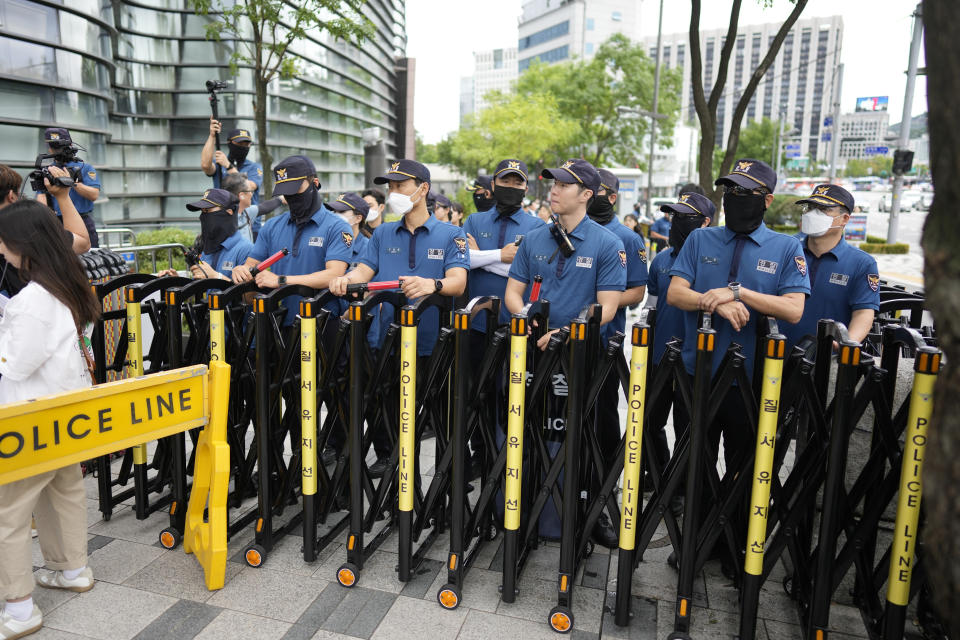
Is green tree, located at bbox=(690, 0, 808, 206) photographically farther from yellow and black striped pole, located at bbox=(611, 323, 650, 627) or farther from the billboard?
the billboard

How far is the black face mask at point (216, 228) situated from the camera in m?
5.26

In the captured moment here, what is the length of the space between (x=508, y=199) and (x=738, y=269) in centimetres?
219

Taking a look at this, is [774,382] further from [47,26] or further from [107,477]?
[47,26]

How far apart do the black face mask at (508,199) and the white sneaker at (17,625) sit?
13.0 feet

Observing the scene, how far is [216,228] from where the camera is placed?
17.4 feet

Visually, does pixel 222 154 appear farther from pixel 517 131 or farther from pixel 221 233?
pixel 517 131

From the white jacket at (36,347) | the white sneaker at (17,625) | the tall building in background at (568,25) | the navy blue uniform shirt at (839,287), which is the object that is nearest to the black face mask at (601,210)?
the navy blue uniform shirt at (839,287)

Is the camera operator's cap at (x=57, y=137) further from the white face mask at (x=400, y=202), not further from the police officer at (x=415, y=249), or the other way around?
the white face mask at (x=400, y=202)

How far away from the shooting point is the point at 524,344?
3.33m

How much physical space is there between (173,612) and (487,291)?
3084 millimetres

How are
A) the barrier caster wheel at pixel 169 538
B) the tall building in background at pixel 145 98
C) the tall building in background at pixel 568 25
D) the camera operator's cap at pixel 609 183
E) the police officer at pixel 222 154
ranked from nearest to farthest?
the barrier caster wheel at pixel 169 538 → the camera operator's cap at pixel 609 183 → the police officer at pixel 222 154 → the tall building in background at pixel 145 98 → the tall building in background at pixel 568 25

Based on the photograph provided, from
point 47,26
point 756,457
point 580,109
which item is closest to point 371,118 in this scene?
point 580,109

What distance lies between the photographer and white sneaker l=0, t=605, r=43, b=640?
3.18 metres

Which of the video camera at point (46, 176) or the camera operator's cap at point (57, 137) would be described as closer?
the video camera at point (46, 176)
